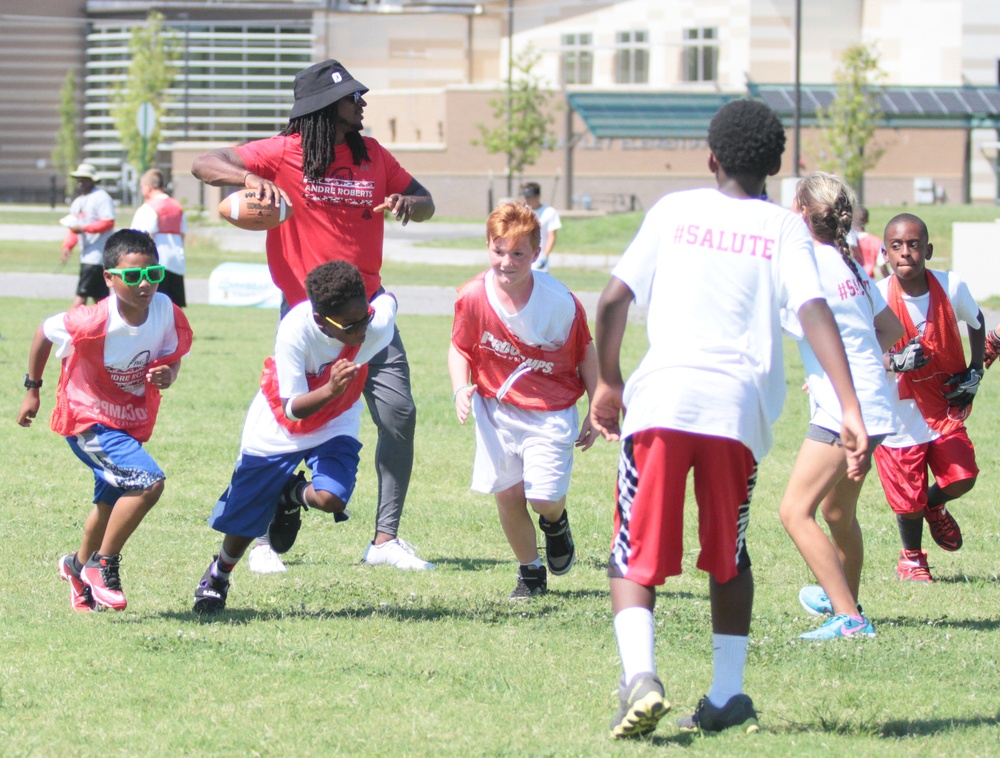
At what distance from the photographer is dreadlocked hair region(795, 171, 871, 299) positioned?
5.55 m

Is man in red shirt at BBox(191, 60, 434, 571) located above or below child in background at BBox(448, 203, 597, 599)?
above

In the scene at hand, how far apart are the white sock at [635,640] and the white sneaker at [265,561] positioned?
2.97 m

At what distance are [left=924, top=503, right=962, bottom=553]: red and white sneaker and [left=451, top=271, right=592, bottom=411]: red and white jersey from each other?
2200mm

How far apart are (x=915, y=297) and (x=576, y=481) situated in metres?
3.25

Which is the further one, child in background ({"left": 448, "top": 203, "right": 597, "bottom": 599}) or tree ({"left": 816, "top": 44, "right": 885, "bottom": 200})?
tree ({"left": 816, "top": 44, "right": 885, "bottom": 200})

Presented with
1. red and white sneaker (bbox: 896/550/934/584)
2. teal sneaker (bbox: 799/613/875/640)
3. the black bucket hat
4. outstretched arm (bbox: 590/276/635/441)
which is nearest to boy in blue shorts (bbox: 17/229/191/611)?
the black bucket hat

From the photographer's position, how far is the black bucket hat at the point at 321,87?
20.4ft

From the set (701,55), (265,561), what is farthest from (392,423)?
(701,55)

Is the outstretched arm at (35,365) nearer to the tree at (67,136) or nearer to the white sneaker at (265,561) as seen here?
the white sneaker at (265,561)

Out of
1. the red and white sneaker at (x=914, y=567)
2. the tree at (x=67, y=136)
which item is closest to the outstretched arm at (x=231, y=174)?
the red and white sneaker at (x=914, y=567)

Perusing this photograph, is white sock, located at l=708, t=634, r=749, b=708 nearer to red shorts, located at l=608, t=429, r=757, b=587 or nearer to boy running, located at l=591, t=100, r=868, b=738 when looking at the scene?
boy running, located at l=591, t=100, r=868, b=738

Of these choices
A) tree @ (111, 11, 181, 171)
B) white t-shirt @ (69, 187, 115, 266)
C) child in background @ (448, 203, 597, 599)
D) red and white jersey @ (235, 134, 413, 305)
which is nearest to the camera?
child in background @ (448, 203, 597, 599)

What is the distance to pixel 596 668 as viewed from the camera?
516cm

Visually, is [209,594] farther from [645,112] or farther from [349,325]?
[645,112]
